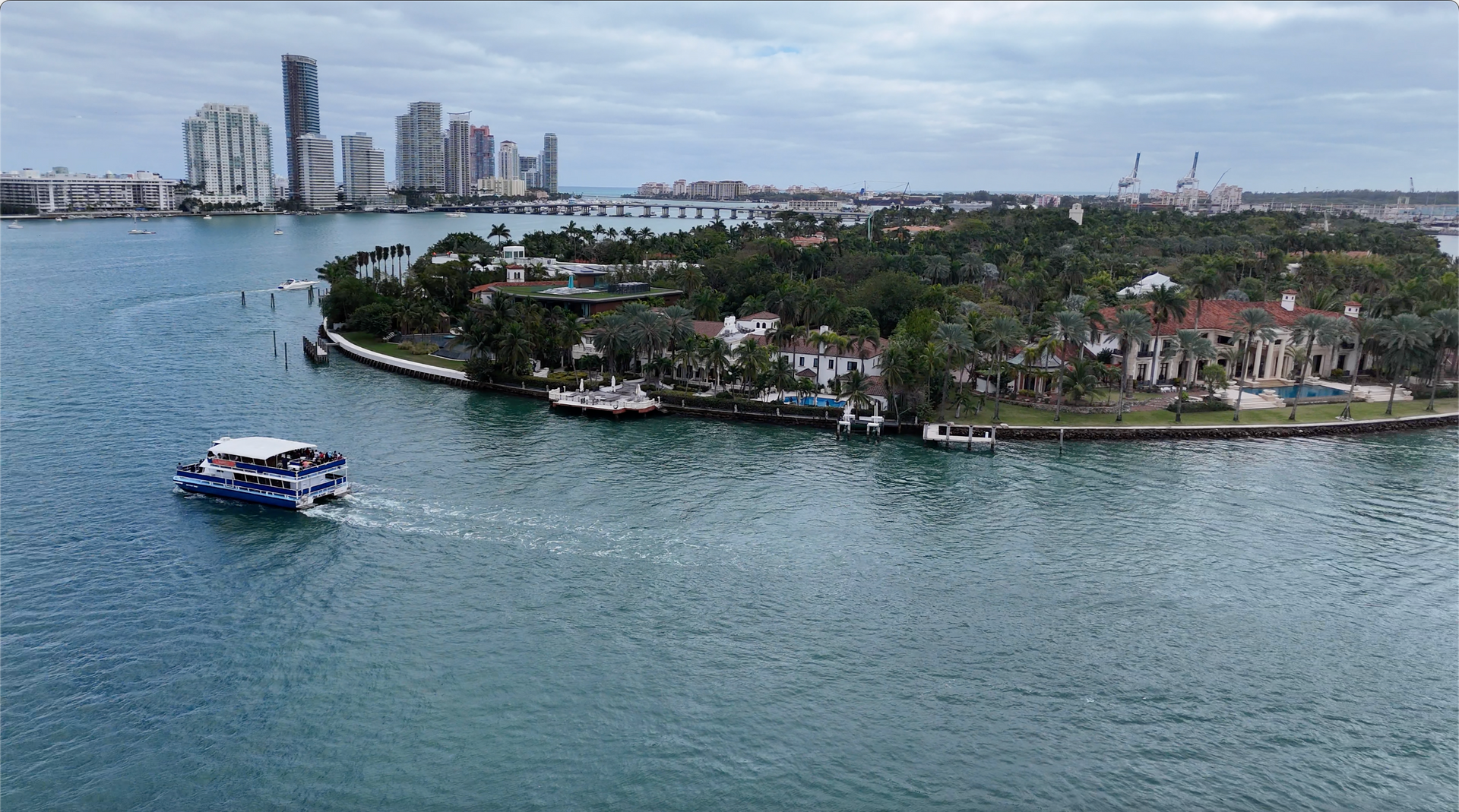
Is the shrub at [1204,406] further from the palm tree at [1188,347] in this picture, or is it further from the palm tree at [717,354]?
the palm tree at [717,354]

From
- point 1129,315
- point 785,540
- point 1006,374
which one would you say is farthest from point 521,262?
point 785,540

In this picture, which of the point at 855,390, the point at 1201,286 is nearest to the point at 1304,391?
the point at 1201,286

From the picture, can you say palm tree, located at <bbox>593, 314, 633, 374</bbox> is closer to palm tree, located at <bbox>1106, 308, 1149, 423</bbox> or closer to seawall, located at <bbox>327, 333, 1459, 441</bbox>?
seawall, located at <bbox>327, 333, 1459, 441</bbox>

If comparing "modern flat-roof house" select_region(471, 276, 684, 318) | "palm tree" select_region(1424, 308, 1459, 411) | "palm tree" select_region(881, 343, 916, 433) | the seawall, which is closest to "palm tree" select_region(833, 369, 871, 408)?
"palm tree" select_region(881, 343, 916, 433)

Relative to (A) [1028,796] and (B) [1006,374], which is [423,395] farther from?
(A) [1028,796]

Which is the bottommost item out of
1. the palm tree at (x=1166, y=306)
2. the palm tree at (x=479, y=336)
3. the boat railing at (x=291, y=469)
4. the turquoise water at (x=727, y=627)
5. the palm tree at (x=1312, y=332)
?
the turquoise water at (x=727, y=627)

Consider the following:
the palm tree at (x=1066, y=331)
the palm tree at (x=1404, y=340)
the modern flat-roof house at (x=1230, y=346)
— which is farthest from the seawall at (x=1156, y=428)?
the modern flat-roof house at (x=1230, y=346)
